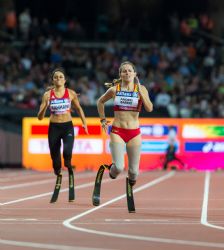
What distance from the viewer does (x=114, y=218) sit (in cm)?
1333

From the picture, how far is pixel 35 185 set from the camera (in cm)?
2244

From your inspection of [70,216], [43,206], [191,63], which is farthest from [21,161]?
[70,216]

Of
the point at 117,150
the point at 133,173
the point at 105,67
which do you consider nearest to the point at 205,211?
the point at 133,173

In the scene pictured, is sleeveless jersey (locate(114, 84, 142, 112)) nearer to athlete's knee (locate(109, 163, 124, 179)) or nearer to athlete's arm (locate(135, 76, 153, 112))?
athlete's arm (locate(135, 76, 153, 112))

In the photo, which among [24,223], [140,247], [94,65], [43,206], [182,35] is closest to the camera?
[140,247]

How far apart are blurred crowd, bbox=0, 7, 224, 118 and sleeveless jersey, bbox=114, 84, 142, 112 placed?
17.3m

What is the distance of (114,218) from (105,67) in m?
22.6

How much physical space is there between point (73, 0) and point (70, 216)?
1133 inches

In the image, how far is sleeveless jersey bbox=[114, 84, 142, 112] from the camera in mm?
14391

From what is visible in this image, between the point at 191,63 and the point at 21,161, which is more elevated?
the point at 191,63

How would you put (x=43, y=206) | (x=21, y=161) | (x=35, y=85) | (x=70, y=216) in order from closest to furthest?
(x=70, y=216) < (x=43, y=206) < (x=21, y=161) < (x=35, y=85)

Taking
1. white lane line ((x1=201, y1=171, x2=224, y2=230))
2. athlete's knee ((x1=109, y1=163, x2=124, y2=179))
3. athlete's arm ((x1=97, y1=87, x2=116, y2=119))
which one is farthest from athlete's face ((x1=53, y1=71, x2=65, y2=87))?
white lane line ((x1=201, y1=171, x2=224, y2=230))

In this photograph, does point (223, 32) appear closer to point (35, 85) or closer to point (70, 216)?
point (35, 85)

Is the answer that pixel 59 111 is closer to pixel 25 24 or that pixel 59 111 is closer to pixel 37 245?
pixel 37 245
